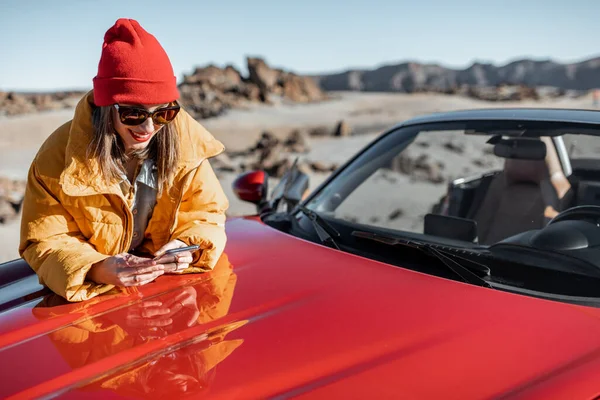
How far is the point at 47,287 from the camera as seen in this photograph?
6.91 feet

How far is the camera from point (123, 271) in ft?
6.42

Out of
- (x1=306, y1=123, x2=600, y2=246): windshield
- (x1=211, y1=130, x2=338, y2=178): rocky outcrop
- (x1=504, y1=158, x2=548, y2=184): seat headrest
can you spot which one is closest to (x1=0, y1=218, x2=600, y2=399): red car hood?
(x1=306, y1=123, x2=600, y2=246): windshield

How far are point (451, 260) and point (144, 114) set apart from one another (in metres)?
1.14

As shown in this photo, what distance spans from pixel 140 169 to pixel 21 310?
2.07 feet

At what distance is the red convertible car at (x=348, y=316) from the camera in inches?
55.9

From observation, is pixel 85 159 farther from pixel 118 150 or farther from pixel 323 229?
pixel 323 229

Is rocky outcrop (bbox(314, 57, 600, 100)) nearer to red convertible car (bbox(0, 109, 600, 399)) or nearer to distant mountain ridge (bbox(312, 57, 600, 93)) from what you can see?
distant mountain ridge (bbox(312, 57, 600, 93))

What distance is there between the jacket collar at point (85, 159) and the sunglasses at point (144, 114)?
0.17 metres

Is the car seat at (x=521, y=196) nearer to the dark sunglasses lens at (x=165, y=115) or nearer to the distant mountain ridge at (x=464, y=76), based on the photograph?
the dark sunglasses lens at (x=165, y=115)

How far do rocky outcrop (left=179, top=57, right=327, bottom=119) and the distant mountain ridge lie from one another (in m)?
12.2

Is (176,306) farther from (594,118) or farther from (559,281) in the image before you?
(594,118)

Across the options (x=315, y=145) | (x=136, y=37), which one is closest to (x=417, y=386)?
(x=136, y=37)

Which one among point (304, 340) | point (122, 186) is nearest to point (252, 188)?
point (122, 186)

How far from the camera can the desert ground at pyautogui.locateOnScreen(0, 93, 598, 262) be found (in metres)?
6.28
